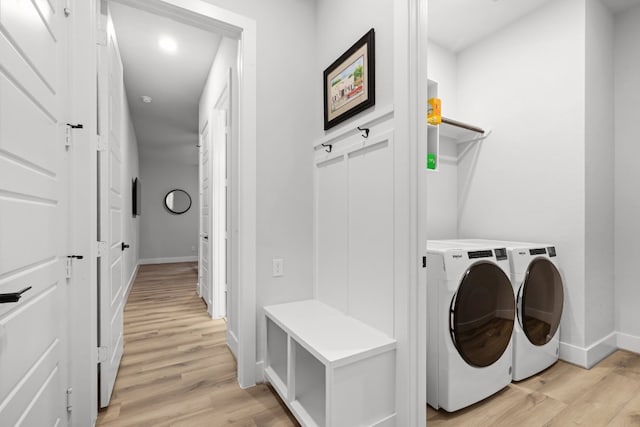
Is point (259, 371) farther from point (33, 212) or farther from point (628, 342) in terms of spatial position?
point (628, 342)

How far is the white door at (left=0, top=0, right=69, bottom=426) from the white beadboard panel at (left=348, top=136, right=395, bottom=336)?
1348 millimetres

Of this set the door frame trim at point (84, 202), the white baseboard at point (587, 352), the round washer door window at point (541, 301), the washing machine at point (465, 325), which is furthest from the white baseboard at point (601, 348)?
the door frame trim at point (84, 202)

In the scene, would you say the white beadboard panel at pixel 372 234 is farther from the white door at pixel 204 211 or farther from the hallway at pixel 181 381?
the white door at pixel 204 211

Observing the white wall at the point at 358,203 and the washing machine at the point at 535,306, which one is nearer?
the white wall at the point at 358,203

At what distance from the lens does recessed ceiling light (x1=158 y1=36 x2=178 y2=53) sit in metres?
2.87

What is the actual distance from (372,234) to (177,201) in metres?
7.42

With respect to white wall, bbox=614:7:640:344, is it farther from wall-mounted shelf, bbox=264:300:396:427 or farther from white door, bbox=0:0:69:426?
white door, bbox=0:0:69:426

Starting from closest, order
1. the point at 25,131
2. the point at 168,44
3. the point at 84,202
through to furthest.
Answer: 1. the point at 25,131
2. the point at 84,202
3. the point at 168,44

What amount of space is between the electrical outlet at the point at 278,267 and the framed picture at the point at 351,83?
92cm

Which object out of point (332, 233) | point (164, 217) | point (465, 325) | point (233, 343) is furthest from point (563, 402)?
point (164, 217)

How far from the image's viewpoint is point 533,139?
2406 mm

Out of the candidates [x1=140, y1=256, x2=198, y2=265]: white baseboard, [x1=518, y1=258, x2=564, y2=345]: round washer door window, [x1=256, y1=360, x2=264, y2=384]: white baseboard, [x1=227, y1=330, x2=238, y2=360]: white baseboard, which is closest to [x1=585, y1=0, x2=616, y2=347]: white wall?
[x1=518, y1=258, x2=564, y2=345]: round washer door window

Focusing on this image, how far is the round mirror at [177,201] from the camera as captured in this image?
7.69 m

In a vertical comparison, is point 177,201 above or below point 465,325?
above
